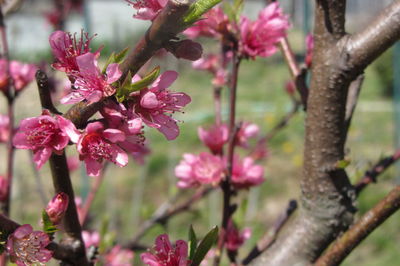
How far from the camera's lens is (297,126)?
6.00 meters

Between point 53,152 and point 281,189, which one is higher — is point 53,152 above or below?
above

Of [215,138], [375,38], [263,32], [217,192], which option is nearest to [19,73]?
[215,138]

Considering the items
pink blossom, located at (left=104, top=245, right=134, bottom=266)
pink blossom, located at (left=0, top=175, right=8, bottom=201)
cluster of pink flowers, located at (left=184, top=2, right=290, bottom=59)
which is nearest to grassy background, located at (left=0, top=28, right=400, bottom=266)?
pink blossom, located at (left=104, top=245, right=134, bottom=266)

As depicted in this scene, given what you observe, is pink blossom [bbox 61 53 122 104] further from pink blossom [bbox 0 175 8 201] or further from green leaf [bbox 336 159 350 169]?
pink blossom [bbox 0 175 8 201]

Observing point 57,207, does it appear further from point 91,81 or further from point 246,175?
point 246,175

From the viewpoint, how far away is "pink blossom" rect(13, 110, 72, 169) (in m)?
0.60

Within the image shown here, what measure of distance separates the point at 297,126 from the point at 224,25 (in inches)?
205

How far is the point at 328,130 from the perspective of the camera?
2.61 ft

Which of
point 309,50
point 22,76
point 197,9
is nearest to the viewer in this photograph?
point 197,9

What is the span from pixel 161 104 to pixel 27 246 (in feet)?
0.76

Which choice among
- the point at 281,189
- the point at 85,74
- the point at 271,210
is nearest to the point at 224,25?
the point at 85,74

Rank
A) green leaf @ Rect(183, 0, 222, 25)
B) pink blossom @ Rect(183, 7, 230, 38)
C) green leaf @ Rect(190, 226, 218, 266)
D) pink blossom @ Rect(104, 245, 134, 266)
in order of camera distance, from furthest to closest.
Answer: pink blossom @ Rect(104, 245, 134, 266), pink blossom @ Rect(183, 7, 230, 38), green leaf @ Rect(190, 226, 218, 266), green leaf @ Rect(183, 0, 222, 25)

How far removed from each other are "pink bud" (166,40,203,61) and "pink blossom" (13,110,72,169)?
14 centimetres

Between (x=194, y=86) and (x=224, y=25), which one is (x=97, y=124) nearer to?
(x=224, y=25)
